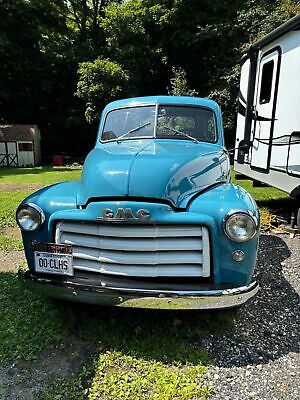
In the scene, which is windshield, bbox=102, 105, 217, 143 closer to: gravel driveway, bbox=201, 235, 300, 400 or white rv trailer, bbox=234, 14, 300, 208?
white rv trailer, bbox=234, 14, 300, 208

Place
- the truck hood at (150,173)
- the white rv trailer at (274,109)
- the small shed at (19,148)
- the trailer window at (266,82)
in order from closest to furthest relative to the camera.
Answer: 1. the truck hood at (150,173)
2. the white rv trailer at (274,109)
3. the trailer window at (266,82)
4. the small shed at (19,148)

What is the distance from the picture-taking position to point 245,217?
107 inches

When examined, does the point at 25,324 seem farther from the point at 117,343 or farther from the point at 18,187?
the point at 18,187

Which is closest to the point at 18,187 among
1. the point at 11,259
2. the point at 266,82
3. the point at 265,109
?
the point at 11,259

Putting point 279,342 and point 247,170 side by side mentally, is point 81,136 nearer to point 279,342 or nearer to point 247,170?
point 247,170

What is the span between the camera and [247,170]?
7.67 metres

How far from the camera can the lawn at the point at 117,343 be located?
244 centimetres

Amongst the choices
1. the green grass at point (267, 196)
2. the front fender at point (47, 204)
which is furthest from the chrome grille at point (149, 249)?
the green grass at point (267, 196)

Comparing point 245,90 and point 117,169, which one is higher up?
point 245,90

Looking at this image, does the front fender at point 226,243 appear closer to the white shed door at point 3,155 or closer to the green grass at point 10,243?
the green grass at point 10,243

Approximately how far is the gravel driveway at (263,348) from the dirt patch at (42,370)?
1012 millimetres

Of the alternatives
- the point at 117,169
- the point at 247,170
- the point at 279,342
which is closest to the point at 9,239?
the point at 117,169

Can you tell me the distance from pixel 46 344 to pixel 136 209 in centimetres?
136

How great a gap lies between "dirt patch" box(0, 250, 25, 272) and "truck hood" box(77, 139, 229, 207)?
1.92 meters
